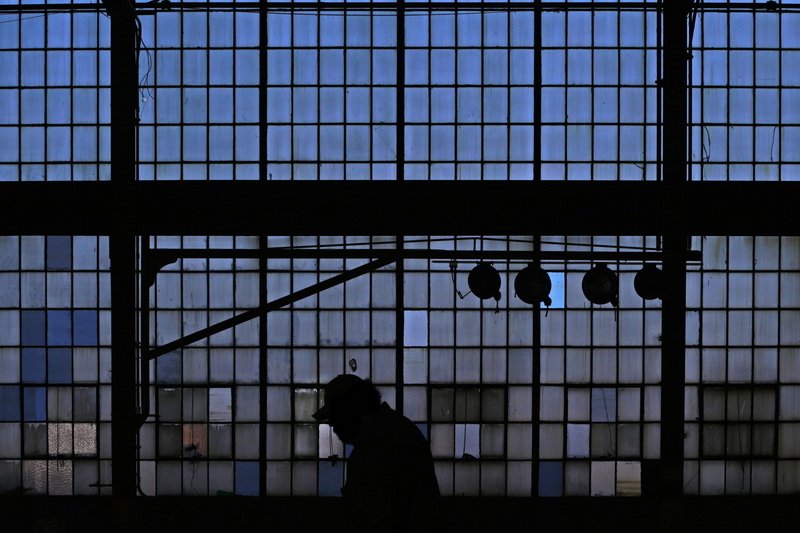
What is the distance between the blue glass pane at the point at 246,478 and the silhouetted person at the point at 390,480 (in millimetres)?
7856

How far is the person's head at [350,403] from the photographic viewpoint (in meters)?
3.39

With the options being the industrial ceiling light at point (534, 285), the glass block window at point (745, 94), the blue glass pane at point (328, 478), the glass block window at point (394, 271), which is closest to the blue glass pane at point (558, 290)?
the glass block window at point (394, 271)

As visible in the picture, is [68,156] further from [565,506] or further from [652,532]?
[652,532]

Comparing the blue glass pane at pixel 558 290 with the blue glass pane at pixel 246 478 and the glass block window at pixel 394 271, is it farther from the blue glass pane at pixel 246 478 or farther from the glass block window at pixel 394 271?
the blue glass pane at pixel 246 478

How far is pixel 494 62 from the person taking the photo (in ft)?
34.7

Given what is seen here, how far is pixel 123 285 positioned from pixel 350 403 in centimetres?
571

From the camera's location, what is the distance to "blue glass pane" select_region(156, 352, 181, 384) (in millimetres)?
10516

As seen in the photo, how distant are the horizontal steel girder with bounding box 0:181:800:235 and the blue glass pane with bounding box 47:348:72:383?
282 centimetres

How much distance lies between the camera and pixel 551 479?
1060cm

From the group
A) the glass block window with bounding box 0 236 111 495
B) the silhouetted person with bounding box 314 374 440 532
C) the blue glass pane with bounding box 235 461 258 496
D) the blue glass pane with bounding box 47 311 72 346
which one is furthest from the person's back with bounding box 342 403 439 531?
the blue glass pane with bounding box 47 311 72 346

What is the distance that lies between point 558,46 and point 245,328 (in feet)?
20.4

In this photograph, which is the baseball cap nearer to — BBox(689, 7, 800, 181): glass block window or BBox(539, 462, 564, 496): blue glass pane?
BBox(539, 462, 564, 496): blue glass pane

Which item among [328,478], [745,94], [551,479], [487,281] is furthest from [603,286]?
[328,478]

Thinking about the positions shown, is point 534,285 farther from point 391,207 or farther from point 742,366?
point 742,366
